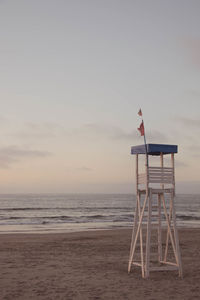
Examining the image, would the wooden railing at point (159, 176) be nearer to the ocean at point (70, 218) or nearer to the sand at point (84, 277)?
the sand at point (84, 277)

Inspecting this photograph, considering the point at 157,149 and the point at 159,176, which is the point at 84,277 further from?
the point at 157,149

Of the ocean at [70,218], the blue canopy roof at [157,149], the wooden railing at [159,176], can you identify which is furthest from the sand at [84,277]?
the ocean at [70,218]

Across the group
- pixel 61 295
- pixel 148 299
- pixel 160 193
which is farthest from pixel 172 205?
pixel 61 295

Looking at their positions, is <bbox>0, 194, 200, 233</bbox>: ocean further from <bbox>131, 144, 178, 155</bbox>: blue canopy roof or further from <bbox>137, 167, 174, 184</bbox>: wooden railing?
<bbox>137, 167, 174, 184</bbox>: wooden railing

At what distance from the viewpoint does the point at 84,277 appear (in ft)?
36.8

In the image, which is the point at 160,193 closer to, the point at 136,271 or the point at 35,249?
the point at 136,271

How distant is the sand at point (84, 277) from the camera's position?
9.40m

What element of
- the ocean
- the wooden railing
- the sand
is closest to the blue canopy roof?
the wooden railing

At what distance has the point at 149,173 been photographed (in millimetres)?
11109

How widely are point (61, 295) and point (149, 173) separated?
4.14m

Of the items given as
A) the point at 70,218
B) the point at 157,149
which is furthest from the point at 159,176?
the point at 70,218

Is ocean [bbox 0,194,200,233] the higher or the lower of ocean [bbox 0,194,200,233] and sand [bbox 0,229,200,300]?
the lower

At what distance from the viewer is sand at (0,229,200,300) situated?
9.40m

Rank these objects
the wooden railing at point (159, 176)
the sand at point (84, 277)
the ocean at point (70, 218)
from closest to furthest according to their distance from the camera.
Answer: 1. the sand at point (84, 277)
2. the wooden railing at point (159, 176)
3. the ocean at point (70, 218)
